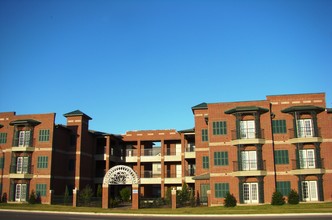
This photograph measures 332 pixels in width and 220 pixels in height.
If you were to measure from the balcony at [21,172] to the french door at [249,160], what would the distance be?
26646mm

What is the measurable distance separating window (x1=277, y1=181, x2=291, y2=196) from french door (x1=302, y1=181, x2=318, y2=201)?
158 cm

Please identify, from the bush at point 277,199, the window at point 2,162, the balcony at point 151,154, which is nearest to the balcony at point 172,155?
the balcony at point 151,154

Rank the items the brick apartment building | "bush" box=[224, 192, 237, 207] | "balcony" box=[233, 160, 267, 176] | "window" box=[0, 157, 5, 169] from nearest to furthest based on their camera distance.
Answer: "bush" box=[224, 192, 237, 207] < "balcony" box=[233, 160, 267, 176] < the brick apartment building < "window" box=[0, 157, 5, 169]

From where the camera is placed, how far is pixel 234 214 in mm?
30922

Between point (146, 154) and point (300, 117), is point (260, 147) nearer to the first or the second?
point (300, 117)

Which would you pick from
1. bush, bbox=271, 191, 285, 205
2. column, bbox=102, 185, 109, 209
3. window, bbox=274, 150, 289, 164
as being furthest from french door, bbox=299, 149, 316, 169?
column, bbox=102, 185, 109, 209

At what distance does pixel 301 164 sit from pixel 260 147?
4.77m

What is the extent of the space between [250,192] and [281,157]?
17.4ft

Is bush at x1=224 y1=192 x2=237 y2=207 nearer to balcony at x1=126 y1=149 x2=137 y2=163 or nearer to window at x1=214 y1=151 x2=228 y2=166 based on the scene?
window at x1=214 y1=151 x2=228 y2=166

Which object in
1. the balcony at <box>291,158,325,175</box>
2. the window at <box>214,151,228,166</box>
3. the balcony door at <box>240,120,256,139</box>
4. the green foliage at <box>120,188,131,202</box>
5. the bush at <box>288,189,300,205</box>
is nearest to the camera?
the bush at <box>288,189,300,205</box>

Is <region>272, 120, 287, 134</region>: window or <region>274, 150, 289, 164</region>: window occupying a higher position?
<region>272, 120, 287, 134</region>: window

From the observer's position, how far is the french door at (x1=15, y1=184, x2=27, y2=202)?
45.4m

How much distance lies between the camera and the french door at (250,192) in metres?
38.1

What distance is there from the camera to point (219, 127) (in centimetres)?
4056
